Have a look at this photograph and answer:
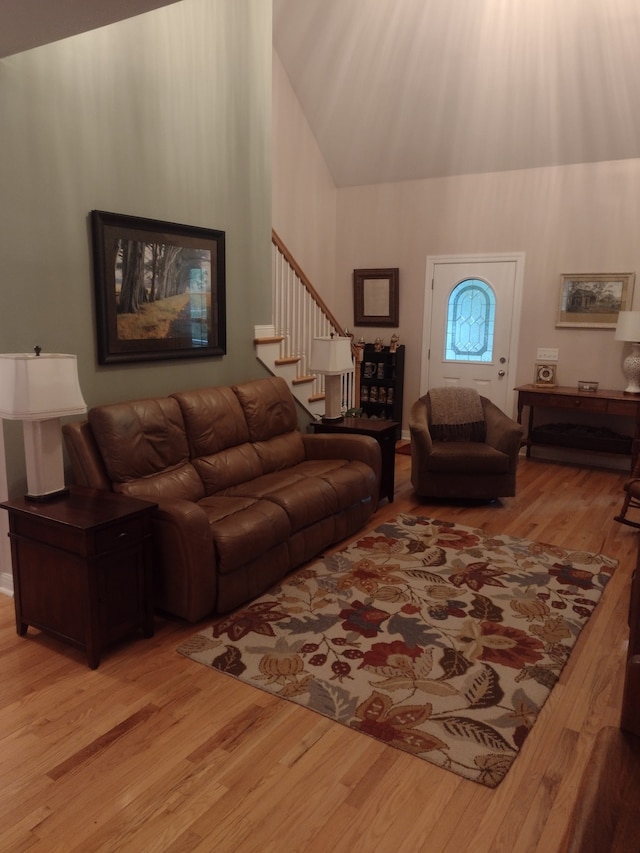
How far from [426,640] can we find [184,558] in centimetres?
117

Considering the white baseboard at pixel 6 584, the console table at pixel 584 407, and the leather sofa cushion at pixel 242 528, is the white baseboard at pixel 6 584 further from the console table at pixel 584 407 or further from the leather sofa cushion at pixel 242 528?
the console table at pixel 584 407

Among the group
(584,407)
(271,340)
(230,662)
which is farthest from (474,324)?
(230,662)

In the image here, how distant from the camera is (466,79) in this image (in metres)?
5.43

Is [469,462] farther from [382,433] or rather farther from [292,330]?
[292,330]

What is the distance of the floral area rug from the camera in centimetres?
227

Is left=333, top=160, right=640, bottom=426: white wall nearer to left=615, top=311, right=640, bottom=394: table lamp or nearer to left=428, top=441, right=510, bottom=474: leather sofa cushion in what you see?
left=615, top=311, right=640, bottom=394: table lamp

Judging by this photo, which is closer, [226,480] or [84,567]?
[84,567]

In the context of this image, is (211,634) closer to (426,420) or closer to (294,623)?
(294,623)

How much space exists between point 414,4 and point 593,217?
2.43m

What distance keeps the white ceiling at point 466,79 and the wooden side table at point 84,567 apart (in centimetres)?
456

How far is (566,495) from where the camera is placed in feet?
16.6

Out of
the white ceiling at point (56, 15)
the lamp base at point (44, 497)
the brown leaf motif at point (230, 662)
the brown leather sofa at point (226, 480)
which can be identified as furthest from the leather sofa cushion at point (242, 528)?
the white ceiling at point (56, 15)

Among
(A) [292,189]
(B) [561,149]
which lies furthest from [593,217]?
(A) [292,189]

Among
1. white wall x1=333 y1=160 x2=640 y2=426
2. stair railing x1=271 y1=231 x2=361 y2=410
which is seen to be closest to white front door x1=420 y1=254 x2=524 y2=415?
white wall x1=333 y1=160 x2=640 y2=426
